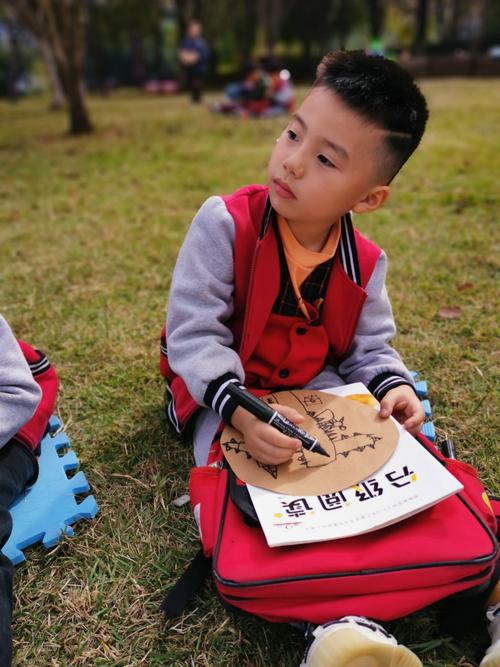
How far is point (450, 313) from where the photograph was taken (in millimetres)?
2412

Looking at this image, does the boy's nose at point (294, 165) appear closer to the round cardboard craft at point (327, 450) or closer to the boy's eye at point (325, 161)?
the boy's eye at point (325, 161)

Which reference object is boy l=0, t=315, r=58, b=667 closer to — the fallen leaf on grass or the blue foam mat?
the blue foam mat

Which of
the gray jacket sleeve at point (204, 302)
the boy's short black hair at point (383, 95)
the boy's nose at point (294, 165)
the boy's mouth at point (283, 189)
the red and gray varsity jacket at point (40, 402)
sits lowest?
the red and gray varsity jacket at point (40, 402)

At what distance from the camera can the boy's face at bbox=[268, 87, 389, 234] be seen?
1.30m

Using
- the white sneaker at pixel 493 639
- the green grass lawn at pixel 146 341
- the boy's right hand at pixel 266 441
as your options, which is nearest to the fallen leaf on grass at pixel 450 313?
the green grass lawn at pixel 146 341

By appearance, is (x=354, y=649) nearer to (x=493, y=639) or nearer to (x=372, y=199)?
(x=493, y=639)

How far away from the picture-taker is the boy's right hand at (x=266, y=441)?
1.29m

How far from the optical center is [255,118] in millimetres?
8203

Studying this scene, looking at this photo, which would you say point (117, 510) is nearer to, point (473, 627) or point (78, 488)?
point (78, 488)

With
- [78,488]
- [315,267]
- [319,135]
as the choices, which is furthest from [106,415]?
[319,135]

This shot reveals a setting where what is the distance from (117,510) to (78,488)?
0.12m

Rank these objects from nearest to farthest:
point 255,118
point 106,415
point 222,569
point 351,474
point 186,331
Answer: point 222,569 < point 351,474 < point 186,331 < point 106,415 < point 255,118

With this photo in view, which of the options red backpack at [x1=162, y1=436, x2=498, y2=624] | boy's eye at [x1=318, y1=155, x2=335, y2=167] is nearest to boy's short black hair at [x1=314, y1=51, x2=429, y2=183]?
boy's eye at [x1=318, y1=155, x2=335, y2=167]

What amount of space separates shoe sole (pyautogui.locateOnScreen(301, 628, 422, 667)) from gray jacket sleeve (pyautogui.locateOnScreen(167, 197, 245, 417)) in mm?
585
